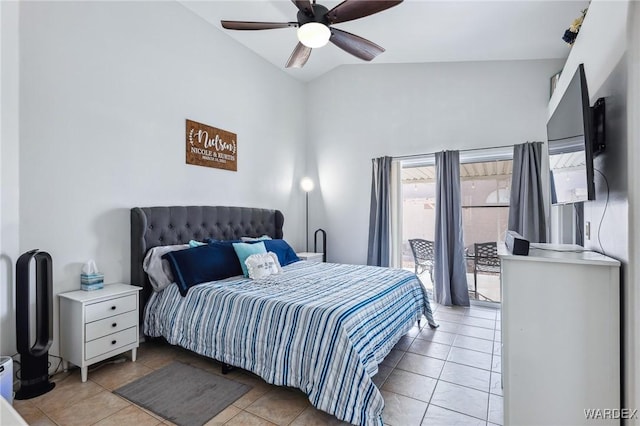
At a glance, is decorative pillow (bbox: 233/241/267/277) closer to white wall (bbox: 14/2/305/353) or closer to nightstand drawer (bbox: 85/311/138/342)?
white wall (bbox: 14/2/305/353)

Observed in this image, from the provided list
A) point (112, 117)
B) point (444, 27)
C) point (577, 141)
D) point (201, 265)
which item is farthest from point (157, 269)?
point (444, 27)

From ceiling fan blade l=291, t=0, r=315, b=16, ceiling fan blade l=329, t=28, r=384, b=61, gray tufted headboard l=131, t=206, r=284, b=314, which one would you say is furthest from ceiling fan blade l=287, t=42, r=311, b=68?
gray tufted headboard l=131, t=206, r=284, b=314

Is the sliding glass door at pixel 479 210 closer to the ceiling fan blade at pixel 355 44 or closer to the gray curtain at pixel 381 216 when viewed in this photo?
the gray curtain at pixel 381 216

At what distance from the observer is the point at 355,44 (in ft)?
9.32

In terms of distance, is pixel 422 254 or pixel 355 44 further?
pixel 422 254

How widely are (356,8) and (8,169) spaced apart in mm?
2736

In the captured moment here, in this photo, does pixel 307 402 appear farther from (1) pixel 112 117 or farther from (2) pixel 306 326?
(1) pixel 112 117

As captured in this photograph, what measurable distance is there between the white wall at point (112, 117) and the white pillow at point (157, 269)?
9.5 inches

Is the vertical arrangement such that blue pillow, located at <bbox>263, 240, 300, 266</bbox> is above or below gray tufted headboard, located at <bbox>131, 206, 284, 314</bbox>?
below

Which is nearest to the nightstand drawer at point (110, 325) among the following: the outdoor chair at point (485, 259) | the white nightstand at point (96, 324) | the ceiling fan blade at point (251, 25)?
the white nightstand at point (96, 324)

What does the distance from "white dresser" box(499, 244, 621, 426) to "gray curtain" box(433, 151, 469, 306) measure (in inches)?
101

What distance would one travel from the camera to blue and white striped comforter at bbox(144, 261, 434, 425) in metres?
1.81

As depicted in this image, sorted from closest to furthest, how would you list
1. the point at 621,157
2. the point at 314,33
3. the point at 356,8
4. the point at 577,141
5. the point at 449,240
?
the point at 621,157, the point at 577,141, the point at 356,8, the point at 314,33, the point at 449,240

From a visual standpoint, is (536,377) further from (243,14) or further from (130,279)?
(243,14)
